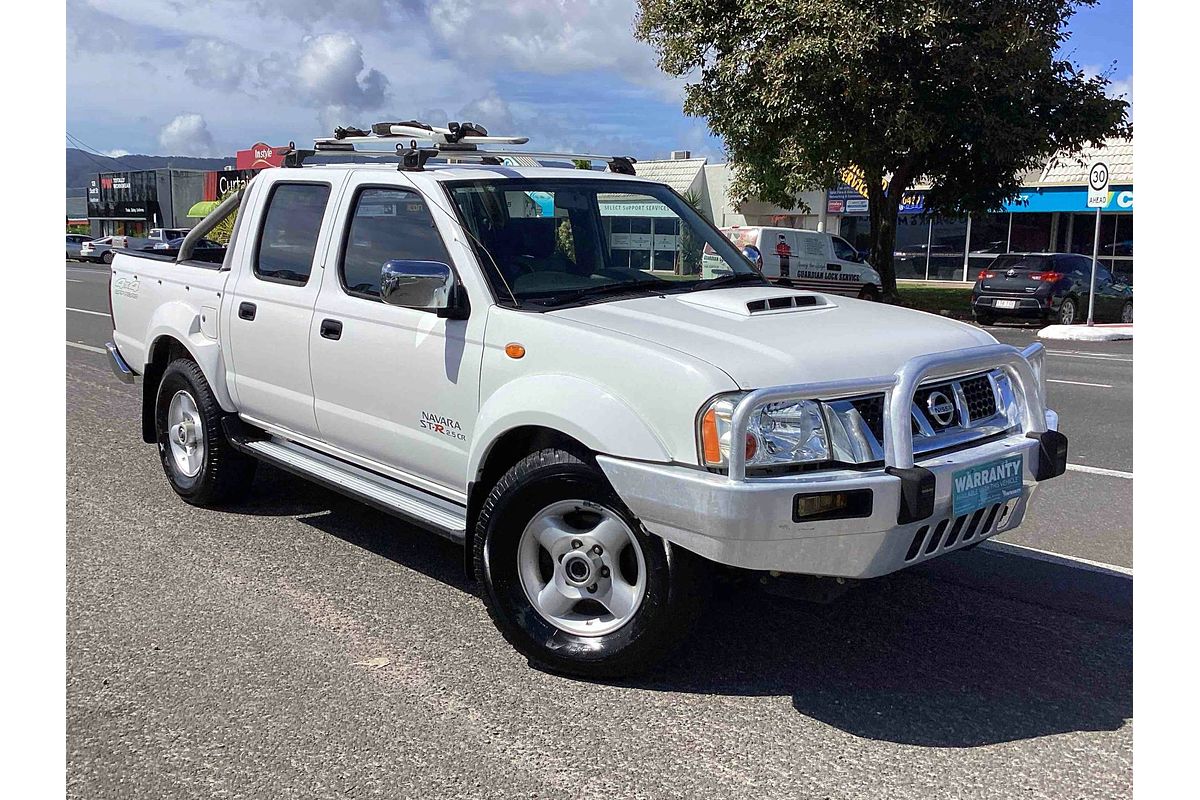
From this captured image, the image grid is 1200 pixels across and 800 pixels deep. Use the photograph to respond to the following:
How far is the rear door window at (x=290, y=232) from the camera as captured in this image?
5430 millimetres

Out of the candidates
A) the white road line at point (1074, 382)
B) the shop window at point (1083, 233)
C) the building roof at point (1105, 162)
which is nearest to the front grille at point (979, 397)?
the white road line at point (1074, 382)

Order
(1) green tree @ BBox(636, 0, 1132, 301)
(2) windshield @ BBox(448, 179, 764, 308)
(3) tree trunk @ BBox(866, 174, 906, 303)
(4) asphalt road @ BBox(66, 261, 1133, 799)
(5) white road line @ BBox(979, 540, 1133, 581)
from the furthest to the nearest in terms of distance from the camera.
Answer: (3) tree trunk @ BBox(866, 174, 906, 303) < (1) green tree @ BBox(636, 0, 1132, 301) < (5) white road line @ BBox(979, 540, 1133, 581) < (2) windshield @ BBox(448, 179, 764, 308) < (4) asphalt road @ BBox(66, 261, 1133, 799)

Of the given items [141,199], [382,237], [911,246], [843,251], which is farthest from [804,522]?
[141,199]

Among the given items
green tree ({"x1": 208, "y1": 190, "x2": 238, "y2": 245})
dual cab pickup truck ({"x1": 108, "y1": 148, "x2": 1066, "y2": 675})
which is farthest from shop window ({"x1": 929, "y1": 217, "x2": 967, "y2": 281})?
dual cab pickup truck ({"x1": 108, "y1": 148, "x2": 1066, "y2": 675})

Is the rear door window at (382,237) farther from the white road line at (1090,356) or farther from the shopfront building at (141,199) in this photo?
the shopfront building at (141,199)

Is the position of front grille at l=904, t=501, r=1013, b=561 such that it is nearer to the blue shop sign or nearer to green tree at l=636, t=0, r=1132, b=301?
green tree at l=636, t=0, r=1132, b=301

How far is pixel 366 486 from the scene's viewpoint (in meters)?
4.98

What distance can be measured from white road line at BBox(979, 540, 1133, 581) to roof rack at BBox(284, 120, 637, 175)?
277cm

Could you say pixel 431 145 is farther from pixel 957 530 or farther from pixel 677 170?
pixel 677 170

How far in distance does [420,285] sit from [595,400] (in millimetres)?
939

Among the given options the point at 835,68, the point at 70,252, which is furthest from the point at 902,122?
the point at 70,252

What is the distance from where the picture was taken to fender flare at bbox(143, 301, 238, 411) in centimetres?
600

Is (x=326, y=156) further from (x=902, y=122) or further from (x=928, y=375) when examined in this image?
(x=902, y=122)

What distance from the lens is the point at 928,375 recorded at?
3830 millimetres
